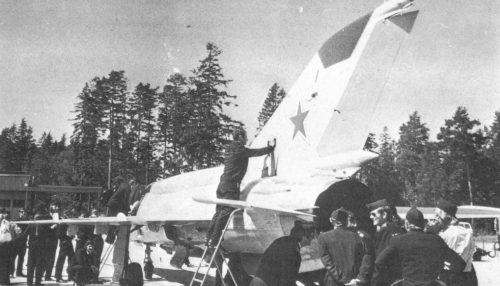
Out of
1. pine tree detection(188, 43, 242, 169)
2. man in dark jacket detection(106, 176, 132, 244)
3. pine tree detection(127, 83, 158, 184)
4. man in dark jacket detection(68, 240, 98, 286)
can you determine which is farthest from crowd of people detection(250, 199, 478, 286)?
pine tree detection(127, 83, 158, 184)

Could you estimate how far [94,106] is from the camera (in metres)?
47.8

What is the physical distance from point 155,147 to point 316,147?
4381 centimetres

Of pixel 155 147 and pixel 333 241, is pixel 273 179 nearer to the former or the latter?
pixel 333 241

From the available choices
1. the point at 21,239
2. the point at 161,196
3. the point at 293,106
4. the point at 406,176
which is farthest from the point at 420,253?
the point at 406,176

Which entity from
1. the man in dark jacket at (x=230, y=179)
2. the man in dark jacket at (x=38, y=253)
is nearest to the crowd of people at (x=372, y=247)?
the man in dark jacket at (x=230, y=179)

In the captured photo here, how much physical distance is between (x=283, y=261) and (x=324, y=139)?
6.47 feet

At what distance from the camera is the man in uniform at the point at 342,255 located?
4.75 metres

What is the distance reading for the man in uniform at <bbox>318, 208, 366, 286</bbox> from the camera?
475 cm

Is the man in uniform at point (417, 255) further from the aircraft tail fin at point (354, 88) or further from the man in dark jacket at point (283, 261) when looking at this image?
the aircraft tail fin at point (354, 88)

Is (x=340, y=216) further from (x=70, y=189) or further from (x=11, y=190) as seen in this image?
(x=11, y=190)

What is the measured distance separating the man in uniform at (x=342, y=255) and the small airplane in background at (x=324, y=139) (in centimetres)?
48

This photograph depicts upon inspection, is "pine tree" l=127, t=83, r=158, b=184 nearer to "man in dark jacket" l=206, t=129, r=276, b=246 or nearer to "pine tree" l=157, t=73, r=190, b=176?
"pine tree" l=157, t=73, r=190, b=176

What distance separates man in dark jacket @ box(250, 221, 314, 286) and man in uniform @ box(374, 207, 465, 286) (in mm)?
1324

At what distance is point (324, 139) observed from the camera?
648cm
